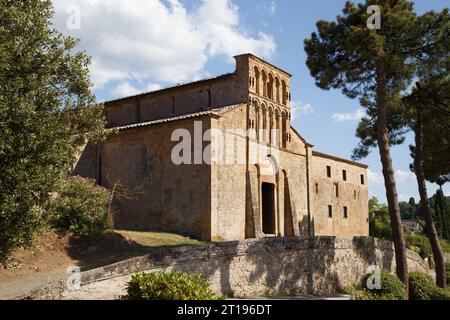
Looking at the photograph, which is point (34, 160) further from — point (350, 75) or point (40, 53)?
point (350, 75)

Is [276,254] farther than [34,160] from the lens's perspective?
Yes

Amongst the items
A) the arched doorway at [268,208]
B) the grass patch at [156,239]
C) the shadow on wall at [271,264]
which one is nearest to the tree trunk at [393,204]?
the shadow on wall at [271,264]

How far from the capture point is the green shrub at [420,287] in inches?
716

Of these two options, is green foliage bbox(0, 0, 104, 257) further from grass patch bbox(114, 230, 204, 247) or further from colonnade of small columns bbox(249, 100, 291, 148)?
colonnade of small columns bbox(249, 100, 291, 148)

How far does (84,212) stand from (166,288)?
8.13 metres

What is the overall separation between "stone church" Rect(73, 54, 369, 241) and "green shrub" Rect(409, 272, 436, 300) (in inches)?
274

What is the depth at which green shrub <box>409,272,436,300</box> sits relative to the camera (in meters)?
18.2

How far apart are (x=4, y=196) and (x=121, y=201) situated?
1364 cm

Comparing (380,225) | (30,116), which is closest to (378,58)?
(30,116)

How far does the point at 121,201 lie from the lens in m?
23.5

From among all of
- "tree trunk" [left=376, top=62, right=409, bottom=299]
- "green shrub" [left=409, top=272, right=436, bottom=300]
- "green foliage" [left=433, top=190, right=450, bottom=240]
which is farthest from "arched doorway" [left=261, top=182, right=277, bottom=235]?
"green foliage" [left=433, top=190, right=450, bottom=240]

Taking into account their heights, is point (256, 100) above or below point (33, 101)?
above

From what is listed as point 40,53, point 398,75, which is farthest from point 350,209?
point 40,53
